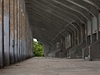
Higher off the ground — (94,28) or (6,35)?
(94,28)

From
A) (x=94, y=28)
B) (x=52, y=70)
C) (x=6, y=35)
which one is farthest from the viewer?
(x=94, y=28)

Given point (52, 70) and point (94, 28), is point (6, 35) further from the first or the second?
point (94, 28)

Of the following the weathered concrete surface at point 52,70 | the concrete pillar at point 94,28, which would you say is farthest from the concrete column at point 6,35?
the concrete pillar at point 94,28

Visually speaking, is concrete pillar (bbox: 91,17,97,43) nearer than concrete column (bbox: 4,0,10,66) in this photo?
No

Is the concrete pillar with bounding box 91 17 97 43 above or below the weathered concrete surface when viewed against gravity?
above

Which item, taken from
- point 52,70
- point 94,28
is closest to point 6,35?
point 52,70

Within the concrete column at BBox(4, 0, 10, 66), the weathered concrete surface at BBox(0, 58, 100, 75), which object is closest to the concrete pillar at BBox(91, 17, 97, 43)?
the concrete column at BBox(4, 0, 10, 66)

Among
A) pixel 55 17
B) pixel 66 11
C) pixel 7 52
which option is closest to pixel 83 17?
pixel 66 11

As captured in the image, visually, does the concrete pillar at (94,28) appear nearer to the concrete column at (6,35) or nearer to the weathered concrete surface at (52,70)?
the concrete column at (6,35)

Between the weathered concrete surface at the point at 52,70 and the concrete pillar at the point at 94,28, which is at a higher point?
the concrete pillar at the point at 94,28

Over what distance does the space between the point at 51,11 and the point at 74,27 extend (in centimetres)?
701

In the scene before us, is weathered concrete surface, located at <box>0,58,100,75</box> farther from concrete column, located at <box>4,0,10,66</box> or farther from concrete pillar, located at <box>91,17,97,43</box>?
concrete pillar, located at <box>91,17,97,43</box>

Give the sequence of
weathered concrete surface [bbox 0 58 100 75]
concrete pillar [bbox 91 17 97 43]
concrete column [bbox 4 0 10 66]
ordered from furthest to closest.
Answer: concrete pillar [bbox 91 17 97 43] → concrete column [bbox 4 0 10 66] → weathered concrete surface [bbox 0 58 100 75]

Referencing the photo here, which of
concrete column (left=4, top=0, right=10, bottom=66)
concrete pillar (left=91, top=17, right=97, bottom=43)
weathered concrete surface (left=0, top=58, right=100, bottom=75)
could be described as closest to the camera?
weathered concrete surface (left=0, top=58, right=100, bottom=75)
